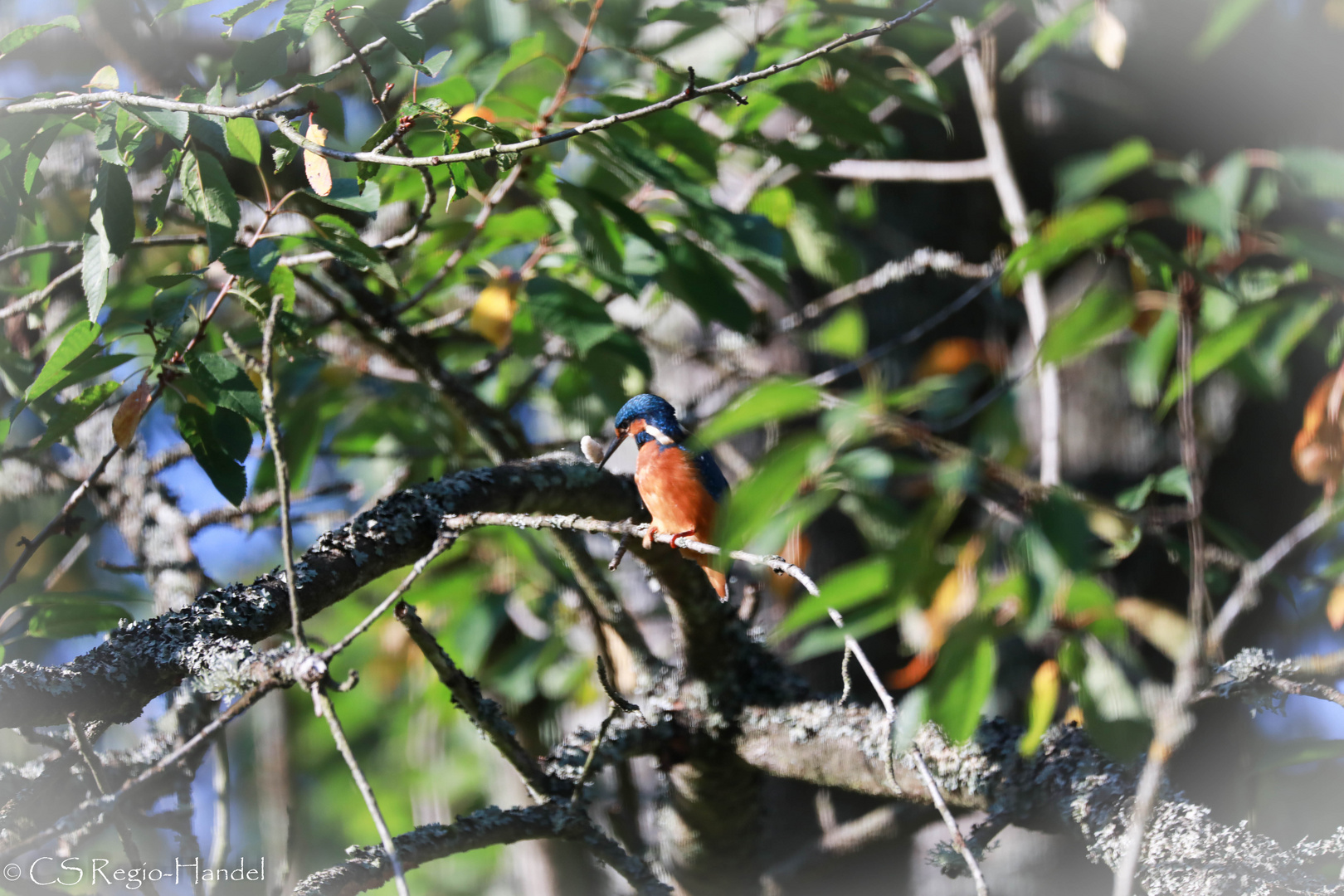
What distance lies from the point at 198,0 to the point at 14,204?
0.44m

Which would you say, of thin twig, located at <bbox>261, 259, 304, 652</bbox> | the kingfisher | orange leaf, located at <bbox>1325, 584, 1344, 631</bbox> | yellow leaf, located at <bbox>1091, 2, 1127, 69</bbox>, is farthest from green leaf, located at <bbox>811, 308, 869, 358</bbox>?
thin twig, located at <bbox>261, 259, 304, 652</bbox>

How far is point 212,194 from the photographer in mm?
1327

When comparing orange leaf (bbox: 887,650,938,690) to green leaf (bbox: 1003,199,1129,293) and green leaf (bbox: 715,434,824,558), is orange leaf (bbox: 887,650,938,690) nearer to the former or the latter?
green leaf (bbox: 1003,199,1129,293)

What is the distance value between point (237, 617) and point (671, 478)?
3.17ft

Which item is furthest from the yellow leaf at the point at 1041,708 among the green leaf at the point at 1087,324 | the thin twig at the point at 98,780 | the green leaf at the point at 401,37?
the green leaf at the point at 401,37

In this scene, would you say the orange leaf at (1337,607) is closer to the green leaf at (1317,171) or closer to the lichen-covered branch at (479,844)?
the green leaf at (1317,171)

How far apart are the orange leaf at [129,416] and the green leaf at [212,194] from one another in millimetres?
311

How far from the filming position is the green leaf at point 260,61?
1279 millimetres

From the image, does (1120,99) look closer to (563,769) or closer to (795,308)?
(795,308)

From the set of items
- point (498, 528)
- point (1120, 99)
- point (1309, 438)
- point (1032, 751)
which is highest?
point (1120, 99)

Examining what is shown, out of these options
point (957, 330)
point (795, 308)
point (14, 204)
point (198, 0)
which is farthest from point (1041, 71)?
point (14, 204)

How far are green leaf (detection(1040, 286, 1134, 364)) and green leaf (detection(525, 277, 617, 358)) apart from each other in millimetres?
883

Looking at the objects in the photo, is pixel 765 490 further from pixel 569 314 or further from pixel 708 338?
pixel 708 338

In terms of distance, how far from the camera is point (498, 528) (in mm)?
2623
